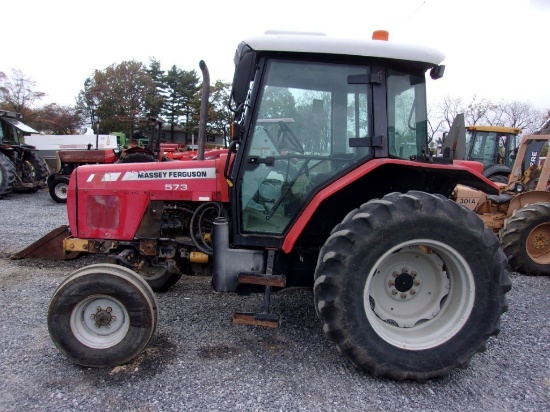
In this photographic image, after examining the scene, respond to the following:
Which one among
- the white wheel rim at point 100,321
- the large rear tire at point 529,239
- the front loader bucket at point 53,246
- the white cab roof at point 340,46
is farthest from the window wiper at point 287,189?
the large rear tire at point 529,239

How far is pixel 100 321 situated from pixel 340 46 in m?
2.44

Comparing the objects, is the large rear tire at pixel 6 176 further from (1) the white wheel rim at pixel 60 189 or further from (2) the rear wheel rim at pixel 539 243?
(2) the rear wheel rim at pixel 539 243

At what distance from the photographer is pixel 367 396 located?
2514 millimetres

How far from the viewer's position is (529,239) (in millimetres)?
5590

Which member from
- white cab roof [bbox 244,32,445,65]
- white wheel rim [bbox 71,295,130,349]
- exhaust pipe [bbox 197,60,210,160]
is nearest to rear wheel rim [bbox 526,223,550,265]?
white cab roof [bbox 244,32,445,65]

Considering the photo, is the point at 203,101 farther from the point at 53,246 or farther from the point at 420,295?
the point at 53,246

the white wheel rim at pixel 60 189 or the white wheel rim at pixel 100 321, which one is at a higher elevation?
the white wheel rim at pixel 60 189

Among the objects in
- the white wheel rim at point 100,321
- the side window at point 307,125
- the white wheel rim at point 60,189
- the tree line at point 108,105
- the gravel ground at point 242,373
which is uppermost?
the tree line at point 108,105

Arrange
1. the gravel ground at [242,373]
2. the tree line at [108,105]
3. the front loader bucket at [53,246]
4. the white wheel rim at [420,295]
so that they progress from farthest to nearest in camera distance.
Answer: the tree line at [108,105] → the front loader bucket at [53,246] → the white wheel rim at [420,295] → the gravel ground at [242,373]

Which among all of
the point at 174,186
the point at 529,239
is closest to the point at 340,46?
the point at 174,186

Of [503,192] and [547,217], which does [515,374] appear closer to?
[547,217]

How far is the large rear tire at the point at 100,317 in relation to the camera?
2725 millimetres

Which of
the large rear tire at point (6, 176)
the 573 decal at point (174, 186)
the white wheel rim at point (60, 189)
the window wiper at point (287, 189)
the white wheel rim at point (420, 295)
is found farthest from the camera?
the large rear tire at point (6, 176)

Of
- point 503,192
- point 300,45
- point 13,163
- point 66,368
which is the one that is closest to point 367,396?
point 66,368
